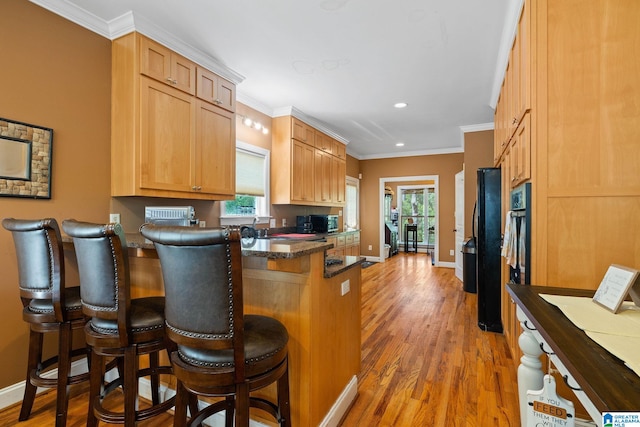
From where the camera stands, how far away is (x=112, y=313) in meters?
1.37

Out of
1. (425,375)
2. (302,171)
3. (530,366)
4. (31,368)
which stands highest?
(302,171)

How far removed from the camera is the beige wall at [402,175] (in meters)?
6.97

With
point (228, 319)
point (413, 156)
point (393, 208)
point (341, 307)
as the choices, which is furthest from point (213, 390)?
point (393, 208)

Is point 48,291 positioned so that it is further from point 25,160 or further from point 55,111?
point 55,111

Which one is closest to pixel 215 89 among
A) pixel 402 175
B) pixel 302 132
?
pixel 302 132

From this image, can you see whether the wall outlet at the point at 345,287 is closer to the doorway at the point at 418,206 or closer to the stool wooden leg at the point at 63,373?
the stool wooden leg at the point at 63,373

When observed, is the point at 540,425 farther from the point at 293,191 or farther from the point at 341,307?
the point at 293,191

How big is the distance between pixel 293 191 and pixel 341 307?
2775mm

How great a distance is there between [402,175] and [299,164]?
3674mm

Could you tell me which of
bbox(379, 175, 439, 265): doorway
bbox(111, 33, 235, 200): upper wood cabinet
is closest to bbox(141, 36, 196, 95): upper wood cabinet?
bbox(111, 33, 235, 200): upper wood cabinet

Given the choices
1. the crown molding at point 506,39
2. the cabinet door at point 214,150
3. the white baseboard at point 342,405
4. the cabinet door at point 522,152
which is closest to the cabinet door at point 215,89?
the cabinet door at point 214,150

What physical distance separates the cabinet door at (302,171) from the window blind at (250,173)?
447 millimetres

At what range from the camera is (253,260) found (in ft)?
5.35

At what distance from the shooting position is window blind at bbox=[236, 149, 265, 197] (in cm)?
393
